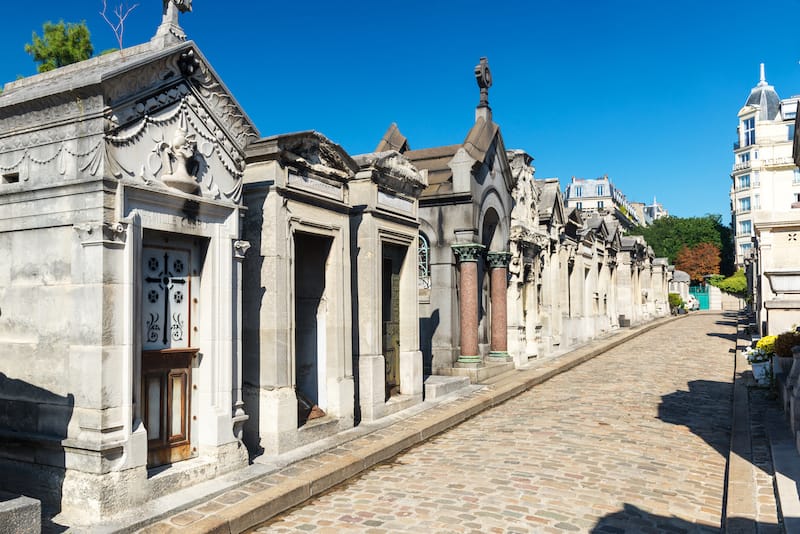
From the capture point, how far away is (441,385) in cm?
1151

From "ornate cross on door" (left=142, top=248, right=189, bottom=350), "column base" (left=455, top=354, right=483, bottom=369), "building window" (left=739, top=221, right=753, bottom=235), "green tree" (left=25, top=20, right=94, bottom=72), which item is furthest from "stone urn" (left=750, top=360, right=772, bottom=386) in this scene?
"building window" (left=739, top=221, right=753, bottom=235)

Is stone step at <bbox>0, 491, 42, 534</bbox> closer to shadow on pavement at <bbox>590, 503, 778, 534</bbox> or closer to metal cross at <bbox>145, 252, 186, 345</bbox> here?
metal cross at <bbox>145, 252, 186, 345</bbox>

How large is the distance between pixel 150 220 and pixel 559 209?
1733 cm

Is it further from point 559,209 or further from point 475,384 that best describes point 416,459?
point 559,209

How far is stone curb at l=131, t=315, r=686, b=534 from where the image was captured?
17.4 ft

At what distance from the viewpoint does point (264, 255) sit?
7.30 metres

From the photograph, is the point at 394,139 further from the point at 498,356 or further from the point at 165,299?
the point at 165,299

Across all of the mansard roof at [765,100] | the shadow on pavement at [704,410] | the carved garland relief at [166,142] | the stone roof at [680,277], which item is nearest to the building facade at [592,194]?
the mansard roof at [765,100]

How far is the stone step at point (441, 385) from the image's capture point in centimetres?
1129

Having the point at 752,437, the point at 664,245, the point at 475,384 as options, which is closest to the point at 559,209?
the point at 475,384

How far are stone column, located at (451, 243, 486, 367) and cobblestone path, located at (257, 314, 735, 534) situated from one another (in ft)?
5.70

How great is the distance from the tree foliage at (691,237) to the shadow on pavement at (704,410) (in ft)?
217

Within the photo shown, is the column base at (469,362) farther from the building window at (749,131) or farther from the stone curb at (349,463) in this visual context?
the building window at (749,131)

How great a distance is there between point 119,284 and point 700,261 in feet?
250
